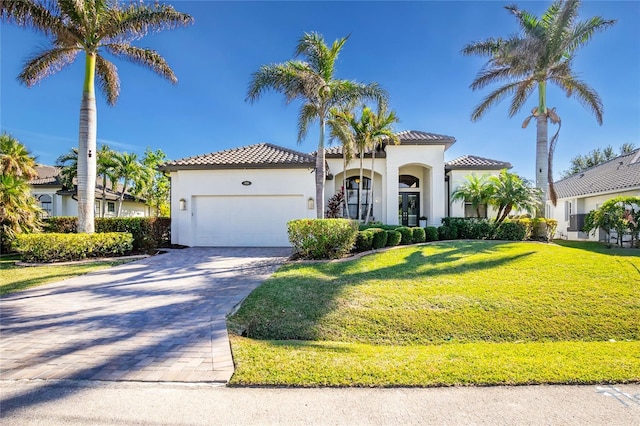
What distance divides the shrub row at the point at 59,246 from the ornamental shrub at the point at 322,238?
25.0ft

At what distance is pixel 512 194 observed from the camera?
14.3 m

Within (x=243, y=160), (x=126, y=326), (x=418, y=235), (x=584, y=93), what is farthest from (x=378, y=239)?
(x=584, y=93)

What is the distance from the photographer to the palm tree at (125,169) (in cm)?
2567

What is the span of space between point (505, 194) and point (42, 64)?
2072cm

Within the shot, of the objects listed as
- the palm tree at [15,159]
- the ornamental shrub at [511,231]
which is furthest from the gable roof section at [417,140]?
the palm tree at [15,159]

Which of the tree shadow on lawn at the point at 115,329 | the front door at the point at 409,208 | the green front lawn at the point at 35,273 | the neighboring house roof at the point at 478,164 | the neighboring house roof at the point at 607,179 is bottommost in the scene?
the tree shadow on lawn at the point at 115,329

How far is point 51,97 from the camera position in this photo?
14211mm

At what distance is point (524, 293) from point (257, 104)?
10.7 metres

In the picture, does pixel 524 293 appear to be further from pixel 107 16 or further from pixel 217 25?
pixel 107 16

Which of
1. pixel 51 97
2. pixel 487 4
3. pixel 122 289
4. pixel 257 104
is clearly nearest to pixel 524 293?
pixel 122 289

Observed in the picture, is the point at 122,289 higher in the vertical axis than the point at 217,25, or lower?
lower

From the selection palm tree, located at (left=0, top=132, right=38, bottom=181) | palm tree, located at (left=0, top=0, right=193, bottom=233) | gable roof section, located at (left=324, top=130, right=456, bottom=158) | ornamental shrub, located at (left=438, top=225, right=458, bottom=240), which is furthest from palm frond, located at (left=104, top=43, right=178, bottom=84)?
ornamental shrub, located at (left=438, top=225, right=458, bottom=240)

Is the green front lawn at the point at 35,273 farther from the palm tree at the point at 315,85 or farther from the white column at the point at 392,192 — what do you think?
the white column at the point at 392,192

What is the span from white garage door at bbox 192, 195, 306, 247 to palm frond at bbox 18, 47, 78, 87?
7.76 m
